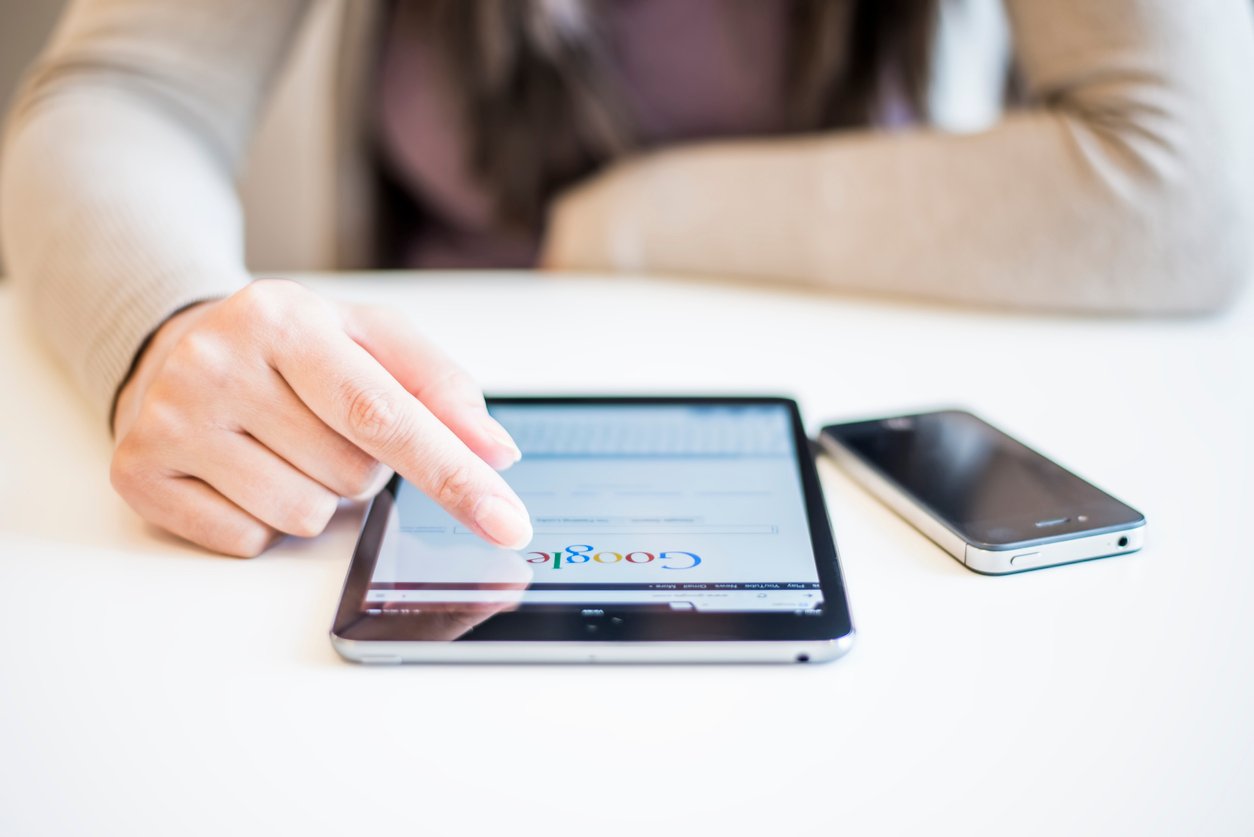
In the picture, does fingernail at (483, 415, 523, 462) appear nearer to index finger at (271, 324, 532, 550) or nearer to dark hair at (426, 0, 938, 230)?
index finger at (271, 324, 532, 550)

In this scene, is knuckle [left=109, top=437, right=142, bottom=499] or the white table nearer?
the white table

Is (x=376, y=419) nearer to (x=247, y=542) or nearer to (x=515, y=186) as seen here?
(x=247, y=542)

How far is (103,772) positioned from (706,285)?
1.86 ft

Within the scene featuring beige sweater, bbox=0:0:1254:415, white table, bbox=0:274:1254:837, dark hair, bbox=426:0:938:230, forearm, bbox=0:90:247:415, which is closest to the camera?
white table, bbox=0:274:1254:837

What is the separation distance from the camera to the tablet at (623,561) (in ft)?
1.05

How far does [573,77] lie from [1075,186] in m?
0.42

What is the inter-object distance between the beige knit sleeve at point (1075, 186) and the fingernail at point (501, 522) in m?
0.43

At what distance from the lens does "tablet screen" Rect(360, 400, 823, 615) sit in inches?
13.4

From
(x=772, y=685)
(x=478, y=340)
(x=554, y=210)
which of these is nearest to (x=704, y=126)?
(x=554, y=210)

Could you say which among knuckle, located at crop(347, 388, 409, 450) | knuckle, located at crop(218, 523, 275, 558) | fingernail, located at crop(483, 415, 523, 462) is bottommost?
knuckle, located at crop(218, 523, 275, 558)

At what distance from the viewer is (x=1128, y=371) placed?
574 millimetres

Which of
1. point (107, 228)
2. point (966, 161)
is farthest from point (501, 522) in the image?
point (966, 161)

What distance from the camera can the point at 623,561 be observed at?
0.36 meters

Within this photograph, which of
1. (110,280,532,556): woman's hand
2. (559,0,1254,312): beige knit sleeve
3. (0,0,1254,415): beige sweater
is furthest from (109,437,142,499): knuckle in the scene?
(559,0,1254,312): beige knit sleeve
